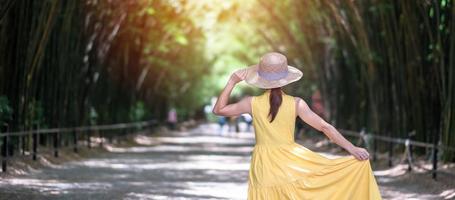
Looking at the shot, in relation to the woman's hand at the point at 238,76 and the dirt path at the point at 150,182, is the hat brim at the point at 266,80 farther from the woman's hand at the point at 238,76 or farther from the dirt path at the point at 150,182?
the dirt path at the point at 150,182

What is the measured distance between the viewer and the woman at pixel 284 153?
19.7 feet

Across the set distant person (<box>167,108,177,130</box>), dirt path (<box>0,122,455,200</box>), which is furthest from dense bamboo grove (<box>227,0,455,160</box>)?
distant person (<box>167,108,177,130</box>)

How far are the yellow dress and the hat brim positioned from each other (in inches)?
4.2

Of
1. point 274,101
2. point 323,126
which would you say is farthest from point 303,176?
point 274,101

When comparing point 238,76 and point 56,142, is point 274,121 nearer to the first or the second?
point 238,76

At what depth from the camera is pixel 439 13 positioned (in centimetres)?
1496

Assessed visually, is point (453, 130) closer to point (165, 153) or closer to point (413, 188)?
point (413, 188)

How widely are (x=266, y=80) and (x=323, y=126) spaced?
0.47 meters

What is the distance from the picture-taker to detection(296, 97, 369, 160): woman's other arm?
6016mm

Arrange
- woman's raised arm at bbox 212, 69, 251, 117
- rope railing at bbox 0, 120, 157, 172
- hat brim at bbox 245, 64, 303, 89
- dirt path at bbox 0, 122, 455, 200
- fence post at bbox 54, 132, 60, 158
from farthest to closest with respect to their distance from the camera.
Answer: fence post at bbox 54, 132, 60, 158
rope railing at bbox 0, 120, 157, 172
dirt path at bbox 0, 122, 455, 200
woman's raised arm at bbox 212, 69, 251, 117
hat brim at bbox 245, 64, 303, 89

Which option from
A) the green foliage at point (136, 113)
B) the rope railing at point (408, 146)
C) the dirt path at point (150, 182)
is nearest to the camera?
the dirt path at point (150, 182)

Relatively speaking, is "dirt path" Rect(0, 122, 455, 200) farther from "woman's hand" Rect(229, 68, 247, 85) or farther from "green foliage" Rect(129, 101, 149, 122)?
"green foliage" Rect(129, 101, 149, 122)

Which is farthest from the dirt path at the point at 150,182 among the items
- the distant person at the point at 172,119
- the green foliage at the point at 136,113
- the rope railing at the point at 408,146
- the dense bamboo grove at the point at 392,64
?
the distant person at the point at 172,119

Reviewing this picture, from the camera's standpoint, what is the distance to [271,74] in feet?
19.6
